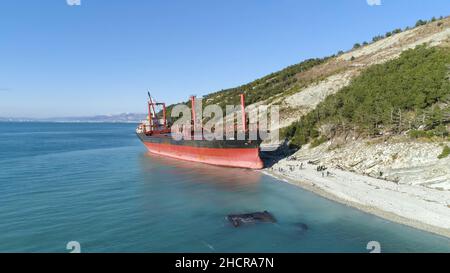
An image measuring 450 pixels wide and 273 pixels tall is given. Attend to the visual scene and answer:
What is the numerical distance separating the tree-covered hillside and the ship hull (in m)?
10.1

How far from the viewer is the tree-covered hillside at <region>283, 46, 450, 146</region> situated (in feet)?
121

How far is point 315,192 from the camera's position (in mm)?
30469

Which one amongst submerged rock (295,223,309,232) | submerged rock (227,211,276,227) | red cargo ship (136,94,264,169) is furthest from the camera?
red cargo ship (136,94,264,169)

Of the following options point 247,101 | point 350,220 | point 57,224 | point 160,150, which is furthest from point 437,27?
point 57,224

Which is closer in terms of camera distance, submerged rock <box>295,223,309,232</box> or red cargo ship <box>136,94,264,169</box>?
submerged rock <box>295,223,309,232</box>

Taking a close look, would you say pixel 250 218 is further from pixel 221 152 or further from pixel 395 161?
pixel 221 152

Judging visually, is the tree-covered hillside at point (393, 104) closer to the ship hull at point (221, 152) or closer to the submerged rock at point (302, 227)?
the ship hull at point (221, 152)

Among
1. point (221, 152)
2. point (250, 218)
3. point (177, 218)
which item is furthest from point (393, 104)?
point (177, 218)

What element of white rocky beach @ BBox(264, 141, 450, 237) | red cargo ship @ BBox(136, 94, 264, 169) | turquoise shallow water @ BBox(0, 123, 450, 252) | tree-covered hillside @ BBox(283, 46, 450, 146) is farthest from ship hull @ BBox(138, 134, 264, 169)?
tree-covered hillside @ BBox(283, 46, 450, 146)

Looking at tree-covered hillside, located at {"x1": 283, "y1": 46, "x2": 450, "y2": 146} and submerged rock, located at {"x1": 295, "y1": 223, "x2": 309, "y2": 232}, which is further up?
tree-covered hillside, located at {"x1": 283, "y1": 46, "x2": 450, "y2": 146}

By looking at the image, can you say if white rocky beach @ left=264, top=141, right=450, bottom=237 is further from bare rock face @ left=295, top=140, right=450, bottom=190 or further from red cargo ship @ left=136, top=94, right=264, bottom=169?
red cargo ship @ left=136, top=94, right=264, bottom=169

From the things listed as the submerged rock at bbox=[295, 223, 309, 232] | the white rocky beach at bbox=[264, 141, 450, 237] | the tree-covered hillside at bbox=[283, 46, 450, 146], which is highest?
the tree-covered hillside at bbox=[283, 46, 450, 146]

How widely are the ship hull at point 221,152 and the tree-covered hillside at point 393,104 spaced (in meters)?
10.1
